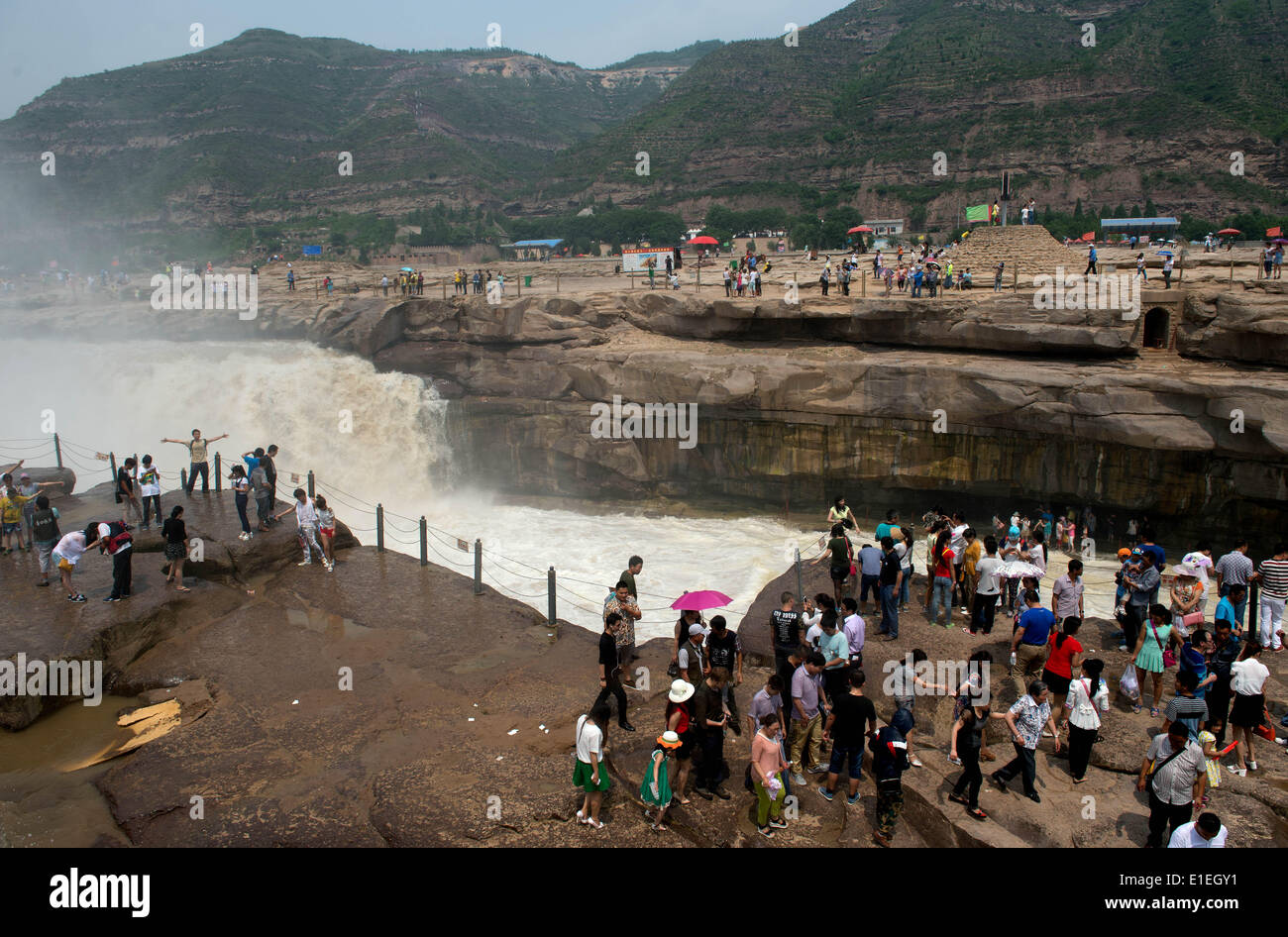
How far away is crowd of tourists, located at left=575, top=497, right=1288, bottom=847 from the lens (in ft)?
23.8

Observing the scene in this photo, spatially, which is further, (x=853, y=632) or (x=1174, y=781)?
(x=853, y=632)

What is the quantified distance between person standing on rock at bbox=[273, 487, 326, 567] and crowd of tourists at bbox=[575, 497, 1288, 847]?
6593mm

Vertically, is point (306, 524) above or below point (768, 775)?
above

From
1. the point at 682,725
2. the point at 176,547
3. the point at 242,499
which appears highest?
the point at 242,499

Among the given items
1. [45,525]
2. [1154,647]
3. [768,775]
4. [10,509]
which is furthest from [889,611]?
[10,509]

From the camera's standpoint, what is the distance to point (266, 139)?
97938 mm

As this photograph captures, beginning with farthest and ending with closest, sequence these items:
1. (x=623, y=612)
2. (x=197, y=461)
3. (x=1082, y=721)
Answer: (x=197, y=461) → (x=623, y=612) → (x=1082, y=721)

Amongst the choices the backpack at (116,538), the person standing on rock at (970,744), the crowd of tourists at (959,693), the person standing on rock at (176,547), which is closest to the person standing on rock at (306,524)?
the person standing on rock at (176,547)

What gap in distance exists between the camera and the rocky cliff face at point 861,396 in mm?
18984

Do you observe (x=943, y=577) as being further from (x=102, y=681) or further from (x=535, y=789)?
(x=102, y=681)

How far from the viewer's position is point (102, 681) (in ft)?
35.4

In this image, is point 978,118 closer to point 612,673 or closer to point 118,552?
point 612,673

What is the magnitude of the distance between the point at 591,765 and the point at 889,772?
253 cm

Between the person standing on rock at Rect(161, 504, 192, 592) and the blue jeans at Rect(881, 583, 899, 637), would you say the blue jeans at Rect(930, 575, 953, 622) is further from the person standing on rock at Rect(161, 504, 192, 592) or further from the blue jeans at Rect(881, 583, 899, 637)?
the person standing on rock at Rect(161, 504, 192, 592)
